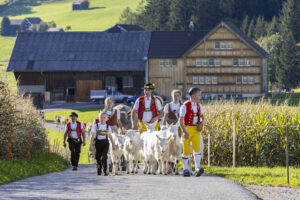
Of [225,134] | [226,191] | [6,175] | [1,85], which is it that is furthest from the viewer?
[225,134]

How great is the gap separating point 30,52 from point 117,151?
189 feet

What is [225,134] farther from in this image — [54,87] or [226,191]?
[54,87]

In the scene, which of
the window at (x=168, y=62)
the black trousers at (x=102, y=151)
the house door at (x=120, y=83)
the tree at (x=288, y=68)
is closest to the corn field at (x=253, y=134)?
the black trousers at (x=102, y=151)

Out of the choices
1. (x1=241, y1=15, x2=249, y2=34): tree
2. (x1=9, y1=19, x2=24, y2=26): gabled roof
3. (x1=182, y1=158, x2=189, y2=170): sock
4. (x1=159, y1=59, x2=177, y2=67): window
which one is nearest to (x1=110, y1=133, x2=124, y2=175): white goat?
(x1=182, y1=158, x2=189, y2=170): sock

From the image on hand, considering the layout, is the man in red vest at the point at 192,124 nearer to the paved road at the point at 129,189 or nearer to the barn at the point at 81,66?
the paved road at the point at 129,189

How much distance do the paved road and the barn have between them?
54.9 m

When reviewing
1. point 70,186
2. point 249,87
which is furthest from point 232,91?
point 70,186

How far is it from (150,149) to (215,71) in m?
54.7

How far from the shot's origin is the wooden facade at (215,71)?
68.6 m

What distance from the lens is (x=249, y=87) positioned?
69188mm

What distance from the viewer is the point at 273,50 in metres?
99.7

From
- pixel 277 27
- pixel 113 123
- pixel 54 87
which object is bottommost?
pixel 113 123

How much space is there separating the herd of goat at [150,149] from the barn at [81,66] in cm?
5186

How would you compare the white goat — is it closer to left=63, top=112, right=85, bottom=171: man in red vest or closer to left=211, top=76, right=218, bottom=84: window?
left=63, top=112, right=85, bottom=171: man in red vest
